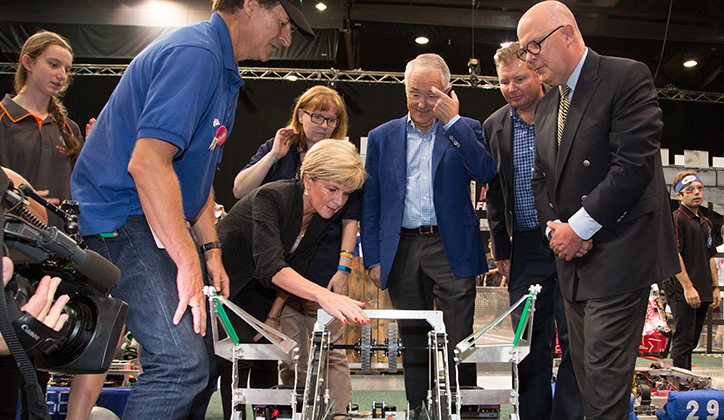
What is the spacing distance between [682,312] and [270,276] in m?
4.33

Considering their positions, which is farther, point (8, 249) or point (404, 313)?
point (404, 313)

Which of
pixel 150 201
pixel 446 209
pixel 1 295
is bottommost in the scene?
pixel 1 295

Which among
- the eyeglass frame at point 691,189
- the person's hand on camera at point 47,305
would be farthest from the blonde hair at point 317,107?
the eyeglass frame at point 691,189

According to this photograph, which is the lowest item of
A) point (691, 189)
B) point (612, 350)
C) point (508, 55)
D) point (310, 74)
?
point (612, 350)

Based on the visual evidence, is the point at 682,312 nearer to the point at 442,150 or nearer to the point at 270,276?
the point at 442,150

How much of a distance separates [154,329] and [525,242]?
1.94 meters

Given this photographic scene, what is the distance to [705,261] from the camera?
185 inches

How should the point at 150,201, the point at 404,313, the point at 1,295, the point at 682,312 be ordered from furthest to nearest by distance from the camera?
the point at 682,312 < the point at 404,313 < the point at 150,201 < the point at 1,295

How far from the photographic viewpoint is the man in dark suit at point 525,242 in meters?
2.51

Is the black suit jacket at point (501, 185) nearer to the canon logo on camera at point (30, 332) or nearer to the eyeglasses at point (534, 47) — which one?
the eyeglasses at point (534, 47)

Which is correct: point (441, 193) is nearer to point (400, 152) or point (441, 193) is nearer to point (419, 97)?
point (400, 152)

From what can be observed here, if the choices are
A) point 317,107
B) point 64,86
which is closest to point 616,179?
point 317,107

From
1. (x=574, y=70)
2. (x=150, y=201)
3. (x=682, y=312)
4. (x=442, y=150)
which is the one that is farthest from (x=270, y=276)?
(x=682, y=312)

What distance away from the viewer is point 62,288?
1.11 meters
